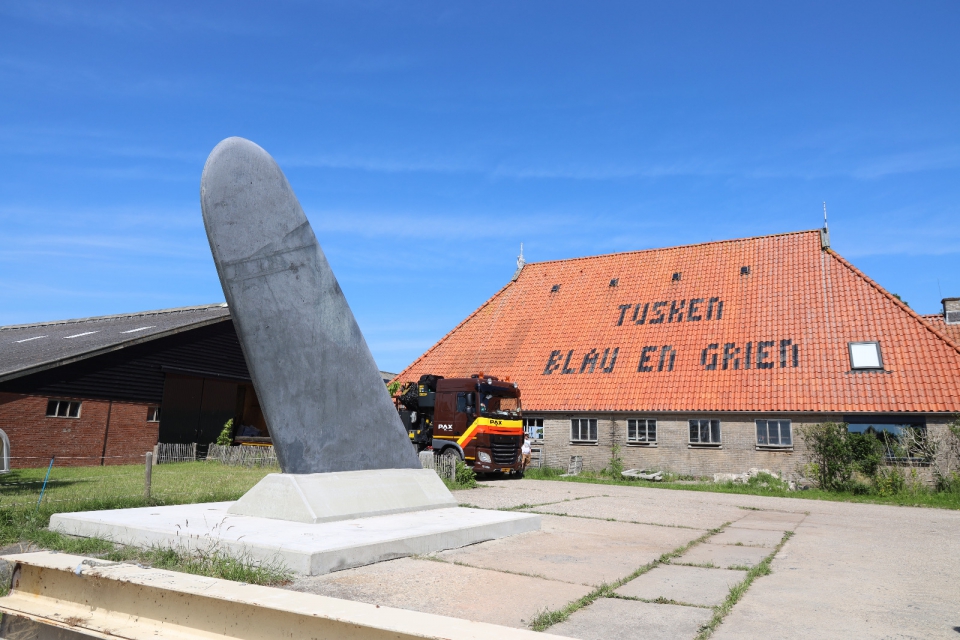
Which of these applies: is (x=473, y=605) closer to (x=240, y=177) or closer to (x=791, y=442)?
(x=240, y=177)

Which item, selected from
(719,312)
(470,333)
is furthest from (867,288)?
(470,333)

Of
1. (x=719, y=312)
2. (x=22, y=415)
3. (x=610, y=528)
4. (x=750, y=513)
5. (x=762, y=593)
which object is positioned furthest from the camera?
(x=719, y=312)

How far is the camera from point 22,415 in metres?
19.9

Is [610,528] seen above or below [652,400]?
below

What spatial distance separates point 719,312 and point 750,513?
1333 centimetres

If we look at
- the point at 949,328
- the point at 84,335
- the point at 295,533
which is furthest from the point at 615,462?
the point at 84,335

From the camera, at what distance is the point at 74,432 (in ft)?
69.9

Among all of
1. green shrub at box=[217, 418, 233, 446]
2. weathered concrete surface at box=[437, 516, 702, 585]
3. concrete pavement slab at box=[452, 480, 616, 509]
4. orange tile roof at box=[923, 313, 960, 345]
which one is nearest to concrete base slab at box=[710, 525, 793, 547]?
weathered concrete surface at box=[437, 516, 702, 585]

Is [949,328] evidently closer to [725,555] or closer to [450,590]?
[725,555]

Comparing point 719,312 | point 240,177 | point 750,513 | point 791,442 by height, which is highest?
point 719,312

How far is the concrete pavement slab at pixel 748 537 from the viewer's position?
8.91 meters

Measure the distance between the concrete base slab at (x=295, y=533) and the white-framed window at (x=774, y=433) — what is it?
15.3 metres

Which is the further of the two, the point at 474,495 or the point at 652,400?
the point at 652,400

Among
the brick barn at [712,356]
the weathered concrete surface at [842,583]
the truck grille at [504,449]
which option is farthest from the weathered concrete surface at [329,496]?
the brick barn at [712,356]
